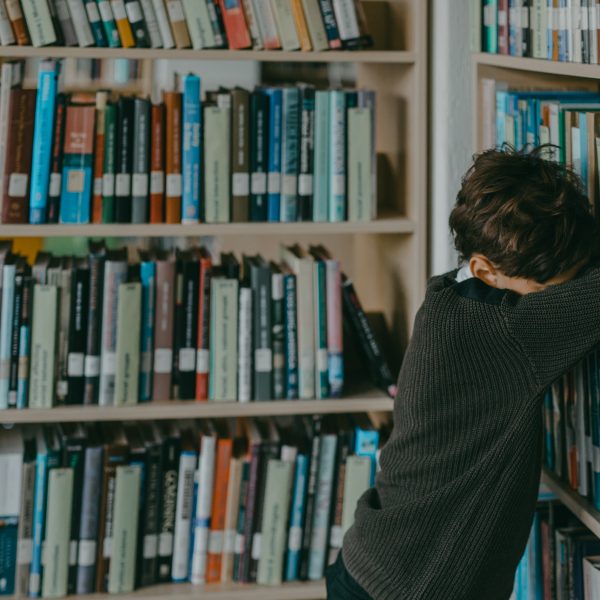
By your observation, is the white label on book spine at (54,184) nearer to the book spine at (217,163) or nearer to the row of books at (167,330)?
the row of books at (167,330)

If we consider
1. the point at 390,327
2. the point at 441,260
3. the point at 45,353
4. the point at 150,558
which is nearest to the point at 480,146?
the point at 441,260

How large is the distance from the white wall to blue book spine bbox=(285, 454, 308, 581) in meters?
0.52

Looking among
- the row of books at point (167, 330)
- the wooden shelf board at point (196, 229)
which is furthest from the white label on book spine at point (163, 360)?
the wooden shelf board at point (196, 229)

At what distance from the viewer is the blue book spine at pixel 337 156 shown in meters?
1.84

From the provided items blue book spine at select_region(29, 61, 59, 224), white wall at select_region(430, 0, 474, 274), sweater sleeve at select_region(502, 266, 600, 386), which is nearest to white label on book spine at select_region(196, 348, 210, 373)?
blue book spine at select_region(29, 61, 59, 224)

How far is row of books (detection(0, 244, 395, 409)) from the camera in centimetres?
182

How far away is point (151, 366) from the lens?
1876 millimetres

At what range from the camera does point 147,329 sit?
73.2 inches

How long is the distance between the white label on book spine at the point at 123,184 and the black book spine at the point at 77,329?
173 mm

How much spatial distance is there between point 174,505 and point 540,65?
1.16 meters

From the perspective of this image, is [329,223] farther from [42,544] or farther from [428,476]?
[42,544]

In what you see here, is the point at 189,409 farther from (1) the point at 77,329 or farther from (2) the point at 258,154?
(2) the point at 258,154

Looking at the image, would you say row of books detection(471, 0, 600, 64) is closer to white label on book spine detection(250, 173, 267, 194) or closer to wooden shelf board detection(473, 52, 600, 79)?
wooden shelf board detection(473, 52, 600, 79)

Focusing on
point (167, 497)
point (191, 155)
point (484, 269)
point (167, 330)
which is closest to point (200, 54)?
point (191, 155)
